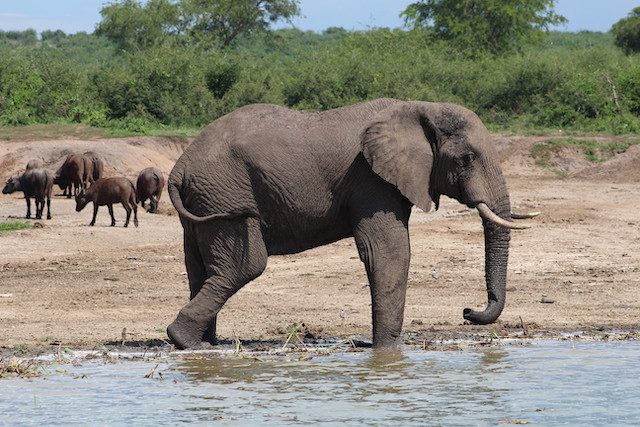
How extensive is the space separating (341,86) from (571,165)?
9.25 meters

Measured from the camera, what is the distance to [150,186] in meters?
21.7

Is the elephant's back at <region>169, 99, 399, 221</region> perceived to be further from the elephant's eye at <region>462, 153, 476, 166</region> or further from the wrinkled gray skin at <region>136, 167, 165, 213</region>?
the wrinkled gray skin at <region>136, 167, 165, 213</region>

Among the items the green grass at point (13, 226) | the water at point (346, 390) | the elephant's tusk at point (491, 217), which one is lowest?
the water at point (346, 390)

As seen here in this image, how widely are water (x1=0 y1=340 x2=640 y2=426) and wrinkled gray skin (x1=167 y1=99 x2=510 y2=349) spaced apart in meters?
0.56

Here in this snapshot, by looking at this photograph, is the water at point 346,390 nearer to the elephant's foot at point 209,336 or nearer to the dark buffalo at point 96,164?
the elephant's foot at point 209,336

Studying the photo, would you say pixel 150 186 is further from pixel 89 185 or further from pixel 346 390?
pixel 346 390

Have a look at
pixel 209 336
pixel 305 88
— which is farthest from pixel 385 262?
pixel 305 88

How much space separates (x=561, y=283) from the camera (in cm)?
1443

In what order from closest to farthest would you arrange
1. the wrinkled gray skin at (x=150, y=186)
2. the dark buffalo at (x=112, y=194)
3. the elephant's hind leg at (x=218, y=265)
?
the elephant's hind leg at (x=218, y=265) → the dark buffalo at (x=112, y=194) → the wrinkled gray skin at (x=150, y=186)

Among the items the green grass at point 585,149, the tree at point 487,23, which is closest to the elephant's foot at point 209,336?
the green grass at point 585,149

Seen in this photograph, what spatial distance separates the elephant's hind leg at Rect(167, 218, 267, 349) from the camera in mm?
10227

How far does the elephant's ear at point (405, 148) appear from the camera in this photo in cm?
1002

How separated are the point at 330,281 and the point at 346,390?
17.4ft

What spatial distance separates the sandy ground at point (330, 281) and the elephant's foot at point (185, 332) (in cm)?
94
